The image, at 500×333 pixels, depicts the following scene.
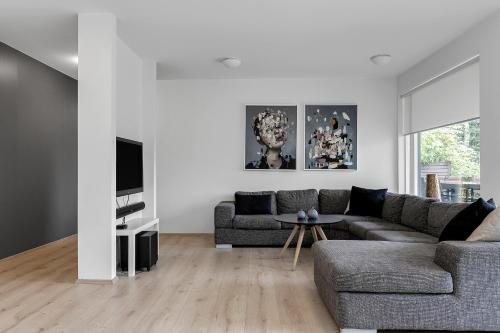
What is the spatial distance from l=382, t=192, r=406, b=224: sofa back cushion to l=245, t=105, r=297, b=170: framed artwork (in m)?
1.62

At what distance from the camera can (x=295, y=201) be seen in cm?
604

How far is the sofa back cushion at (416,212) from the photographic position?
448 centimetres

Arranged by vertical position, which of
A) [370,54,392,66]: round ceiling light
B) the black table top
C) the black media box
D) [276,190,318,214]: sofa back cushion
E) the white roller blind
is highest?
[370,54,392,66]: round ceiling light

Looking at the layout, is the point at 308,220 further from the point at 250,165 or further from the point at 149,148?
the point at 149,148

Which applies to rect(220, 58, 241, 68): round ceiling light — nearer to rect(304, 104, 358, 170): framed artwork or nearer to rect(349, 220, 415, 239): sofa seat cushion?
rect(304, 104, 358, 170): framed artwork

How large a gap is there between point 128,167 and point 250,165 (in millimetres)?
2435

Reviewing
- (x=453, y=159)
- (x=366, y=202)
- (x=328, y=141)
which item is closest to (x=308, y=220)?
(x=366, y=202)

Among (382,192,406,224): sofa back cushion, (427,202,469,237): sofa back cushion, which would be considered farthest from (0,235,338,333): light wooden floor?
(427,202,469,237): sofa back cushion

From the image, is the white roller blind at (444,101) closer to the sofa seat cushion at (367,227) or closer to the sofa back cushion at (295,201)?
the sofa seat cushion at (367,227)

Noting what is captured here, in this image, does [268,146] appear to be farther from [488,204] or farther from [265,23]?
[488,204]

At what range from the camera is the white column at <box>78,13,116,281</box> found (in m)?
3.76

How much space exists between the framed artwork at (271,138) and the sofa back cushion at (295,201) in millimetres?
527

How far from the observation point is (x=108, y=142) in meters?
3.78

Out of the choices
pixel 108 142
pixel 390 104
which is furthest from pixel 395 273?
pixel 390 104
